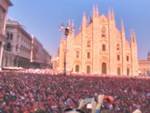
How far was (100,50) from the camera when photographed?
2662 inches

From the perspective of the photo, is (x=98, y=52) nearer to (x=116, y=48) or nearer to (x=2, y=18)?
(x=116, y=48)

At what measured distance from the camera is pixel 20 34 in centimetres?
6350

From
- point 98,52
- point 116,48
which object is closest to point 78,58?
point 98,52

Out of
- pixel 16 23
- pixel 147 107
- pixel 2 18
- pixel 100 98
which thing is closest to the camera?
pixel 100 98

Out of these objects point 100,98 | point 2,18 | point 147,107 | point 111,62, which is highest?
point 2,18

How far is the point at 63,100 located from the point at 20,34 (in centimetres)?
5203

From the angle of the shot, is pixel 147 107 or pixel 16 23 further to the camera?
pixel 16 23

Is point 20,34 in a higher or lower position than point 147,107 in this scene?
higher

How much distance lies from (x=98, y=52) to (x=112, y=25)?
350 inches

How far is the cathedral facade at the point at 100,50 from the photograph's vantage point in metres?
65.8

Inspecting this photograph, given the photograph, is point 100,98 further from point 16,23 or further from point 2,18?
point 16,23

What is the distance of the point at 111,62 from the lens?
66125 mm

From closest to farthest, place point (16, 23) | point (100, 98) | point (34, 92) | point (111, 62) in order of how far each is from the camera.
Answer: point (100, 98) → point (34, 92) → point (16, 23) → point (111, 62)

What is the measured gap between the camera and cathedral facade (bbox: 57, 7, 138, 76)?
6575 cm
